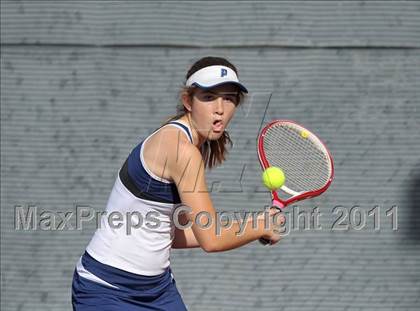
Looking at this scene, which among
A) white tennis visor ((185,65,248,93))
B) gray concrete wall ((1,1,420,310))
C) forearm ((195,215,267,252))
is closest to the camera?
forearm ((195,215,267,252))

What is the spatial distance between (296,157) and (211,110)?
2.13 ft

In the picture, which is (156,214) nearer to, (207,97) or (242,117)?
(207,97)

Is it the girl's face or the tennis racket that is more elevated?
the girl's face

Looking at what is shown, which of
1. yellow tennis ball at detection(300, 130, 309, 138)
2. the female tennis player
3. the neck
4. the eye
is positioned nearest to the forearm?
the female tennis player

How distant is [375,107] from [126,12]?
1319mm

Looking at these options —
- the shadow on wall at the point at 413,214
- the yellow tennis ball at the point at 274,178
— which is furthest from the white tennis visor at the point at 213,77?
the shadow on wall at the point at 413,214

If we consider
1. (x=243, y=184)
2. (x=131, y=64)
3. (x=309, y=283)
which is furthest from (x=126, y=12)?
(x=309, y=283)

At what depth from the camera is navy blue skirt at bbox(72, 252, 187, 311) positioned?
2.73m

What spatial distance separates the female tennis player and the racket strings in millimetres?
382

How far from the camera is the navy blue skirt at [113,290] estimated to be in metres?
2.73

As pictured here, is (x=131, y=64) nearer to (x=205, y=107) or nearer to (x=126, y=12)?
(x=126, y=12)

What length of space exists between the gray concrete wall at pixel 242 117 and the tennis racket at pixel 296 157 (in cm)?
101

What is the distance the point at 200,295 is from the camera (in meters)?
4.27

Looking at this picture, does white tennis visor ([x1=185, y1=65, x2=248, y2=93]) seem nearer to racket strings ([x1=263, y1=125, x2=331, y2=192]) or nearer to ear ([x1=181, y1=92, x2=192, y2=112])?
ear ([x1=181, y1=92, x2=192, y2=112])
